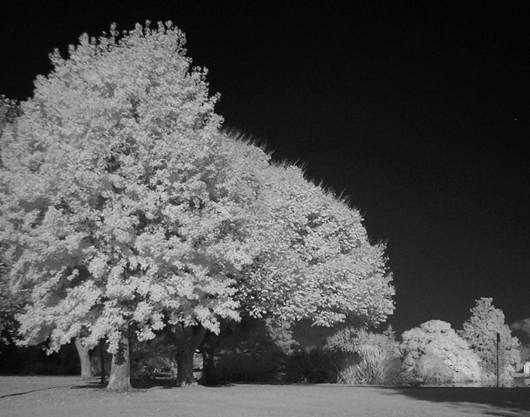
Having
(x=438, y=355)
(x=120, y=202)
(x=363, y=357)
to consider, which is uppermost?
(x=120, y=202)

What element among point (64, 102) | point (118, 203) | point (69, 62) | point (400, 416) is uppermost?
point (69, 62)

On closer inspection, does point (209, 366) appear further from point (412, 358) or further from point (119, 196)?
point (119, 196)

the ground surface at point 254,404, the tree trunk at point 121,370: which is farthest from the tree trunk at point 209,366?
the ground surface at point 254,404

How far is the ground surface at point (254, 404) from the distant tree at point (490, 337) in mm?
30397

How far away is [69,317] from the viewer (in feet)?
84.2

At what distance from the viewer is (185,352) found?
33812 millimetres

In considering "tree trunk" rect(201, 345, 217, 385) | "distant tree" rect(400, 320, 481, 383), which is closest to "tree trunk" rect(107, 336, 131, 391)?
"tree trunk" rect(201, 345, 217, 385)

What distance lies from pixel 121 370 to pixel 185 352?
18.6 feet

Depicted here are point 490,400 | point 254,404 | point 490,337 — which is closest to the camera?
point 254,404

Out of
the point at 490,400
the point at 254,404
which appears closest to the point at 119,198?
the point at 254,404

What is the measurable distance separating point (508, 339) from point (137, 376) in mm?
32395

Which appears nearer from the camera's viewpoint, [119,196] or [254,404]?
[254,404]

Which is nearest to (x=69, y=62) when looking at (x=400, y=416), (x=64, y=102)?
(x=64, y=102)

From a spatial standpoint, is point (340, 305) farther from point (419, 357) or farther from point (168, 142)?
point (168, 142)
